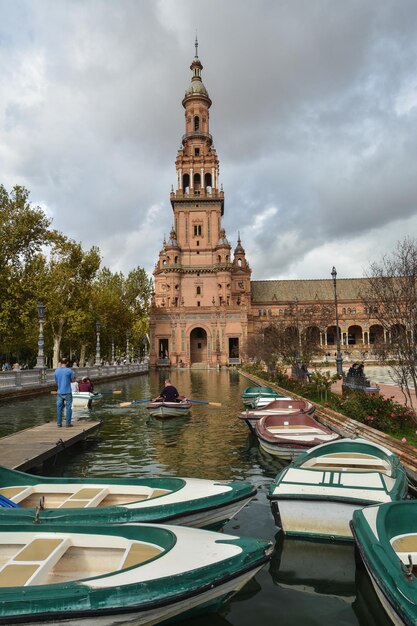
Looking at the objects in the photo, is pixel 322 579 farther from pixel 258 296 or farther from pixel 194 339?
pixel 258 296

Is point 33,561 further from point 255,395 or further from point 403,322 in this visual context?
point 255,395

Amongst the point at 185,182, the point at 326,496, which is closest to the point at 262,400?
the point at 326,496

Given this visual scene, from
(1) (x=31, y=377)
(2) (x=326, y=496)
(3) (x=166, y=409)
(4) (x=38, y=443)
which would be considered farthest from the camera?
(1) (x=31, y=377)

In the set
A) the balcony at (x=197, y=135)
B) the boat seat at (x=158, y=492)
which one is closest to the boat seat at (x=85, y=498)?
the boat seat at (x=158, y=492)

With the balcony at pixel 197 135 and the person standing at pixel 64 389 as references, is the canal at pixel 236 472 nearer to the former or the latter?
the person standing at pixel 64 389

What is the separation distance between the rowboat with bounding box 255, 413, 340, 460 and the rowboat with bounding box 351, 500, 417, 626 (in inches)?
216

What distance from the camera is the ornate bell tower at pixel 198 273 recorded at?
79.9m

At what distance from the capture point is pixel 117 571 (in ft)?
12.9

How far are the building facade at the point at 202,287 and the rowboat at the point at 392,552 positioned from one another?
6765 centimetres

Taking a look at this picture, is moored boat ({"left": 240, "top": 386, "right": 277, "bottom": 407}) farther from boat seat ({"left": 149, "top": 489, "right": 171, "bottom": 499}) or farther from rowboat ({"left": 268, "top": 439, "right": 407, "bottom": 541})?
boat seat ({"left": 149, "top": 489, "right": 171, "bottom": 499})

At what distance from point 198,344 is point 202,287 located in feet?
34.9

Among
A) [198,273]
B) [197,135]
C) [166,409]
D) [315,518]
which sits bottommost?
[315,518]

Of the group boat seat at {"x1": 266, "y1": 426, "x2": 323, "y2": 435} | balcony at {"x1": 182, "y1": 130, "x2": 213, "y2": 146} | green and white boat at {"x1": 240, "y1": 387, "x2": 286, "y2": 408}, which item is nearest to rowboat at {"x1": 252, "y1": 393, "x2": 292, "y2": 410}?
green and white boat at {"x1": 240, "y1": 387, "x2": 286, "y2": 408}

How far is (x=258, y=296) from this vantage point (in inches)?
3880
